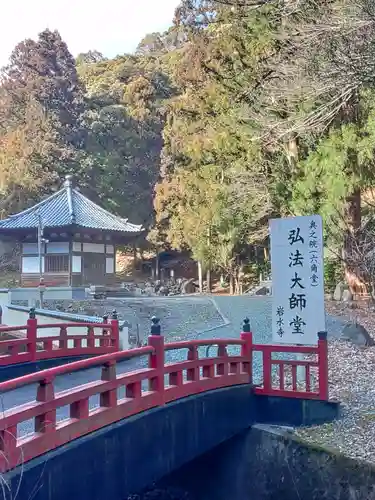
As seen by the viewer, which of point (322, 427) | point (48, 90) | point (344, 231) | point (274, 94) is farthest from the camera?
point (48, 90)

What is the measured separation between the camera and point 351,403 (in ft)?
21.5

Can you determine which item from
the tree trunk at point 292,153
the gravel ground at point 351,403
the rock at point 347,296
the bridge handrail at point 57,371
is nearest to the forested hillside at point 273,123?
the tree trunk at point 292,153

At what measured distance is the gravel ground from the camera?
542 centimetres

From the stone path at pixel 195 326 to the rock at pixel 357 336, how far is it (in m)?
0.82

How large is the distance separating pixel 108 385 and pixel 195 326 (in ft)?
32.2

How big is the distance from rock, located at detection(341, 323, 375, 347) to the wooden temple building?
16373mm

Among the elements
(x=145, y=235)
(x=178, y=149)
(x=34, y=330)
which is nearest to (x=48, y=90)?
(x=145, y=235)

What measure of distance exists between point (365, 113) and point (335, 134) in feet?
2.40

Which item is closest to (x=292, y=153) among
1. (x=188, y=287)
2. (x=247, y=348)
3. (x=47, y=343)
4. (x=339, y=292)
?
(x=339, y=292)

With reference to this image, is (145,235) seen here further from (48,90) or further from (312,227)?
(312,227)

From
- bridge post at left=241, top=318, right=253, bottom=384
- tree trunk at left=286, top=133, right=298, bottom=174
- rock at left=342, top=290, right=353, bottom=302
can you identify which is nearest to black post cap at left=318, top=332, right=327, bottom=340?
bridge post at left=241, top=318, right=253, bottom=384

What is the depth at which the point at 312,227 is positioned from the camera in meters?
6.50

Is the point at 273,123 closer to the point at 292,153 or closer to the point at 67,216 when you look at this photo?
the point at 292,153

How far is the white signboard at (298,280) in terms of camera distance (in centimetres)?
638
